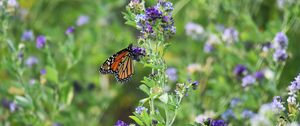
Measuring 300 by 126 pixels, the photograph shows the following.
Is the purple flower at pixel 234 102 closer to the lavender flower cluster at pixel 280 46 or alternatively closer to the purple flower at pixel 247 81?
the purple flower at pixel 247 81

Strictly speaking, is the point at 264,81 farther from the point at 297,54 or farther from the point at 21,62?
the point at 21,62

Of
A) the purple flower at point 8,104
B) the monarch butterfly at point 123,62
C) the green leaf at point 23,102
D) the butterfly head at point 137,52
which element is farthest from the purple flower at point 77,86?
the butterfly head at point 137,52

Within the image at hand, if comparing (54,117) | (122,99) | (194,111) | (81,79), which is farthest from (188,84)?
(122,99)

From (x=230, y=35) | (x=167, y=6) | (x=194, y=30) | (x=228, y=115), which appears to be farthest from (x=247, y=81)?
(x=167, y=6)

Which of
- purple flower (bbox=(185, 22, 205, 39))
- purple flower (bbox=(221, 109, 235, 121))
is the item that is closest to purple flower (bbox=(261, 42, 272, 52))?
purple flower (bbox=(221, 109, 235, 121))

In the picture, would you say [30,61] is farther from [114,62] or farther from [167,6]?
[167,6]

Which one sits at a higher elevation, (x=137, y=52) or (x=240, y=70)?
(x=240, y=70)
